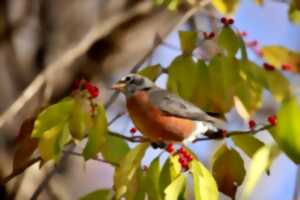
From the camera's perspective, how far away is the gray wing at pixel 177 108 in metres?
0.99

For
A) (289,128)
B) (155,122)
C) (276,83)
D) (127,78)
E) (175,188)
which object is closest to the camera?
(289,128)

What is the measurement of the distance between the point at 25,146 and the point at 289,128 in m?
0.45

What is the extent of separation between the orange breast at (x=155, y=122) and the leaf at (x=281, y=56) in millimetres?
167

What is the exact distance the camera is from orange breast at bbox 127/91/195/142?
98 cm

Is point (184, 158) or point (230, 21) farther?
point (230, 21)

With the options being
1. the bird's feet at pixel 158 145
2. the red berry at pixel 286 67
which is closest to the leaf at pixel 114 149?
the bird's feet at pixel 158 145

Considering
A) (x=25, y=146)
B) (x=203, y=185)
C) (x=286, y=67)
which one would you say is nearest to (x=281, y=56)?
(x=286, y=67)

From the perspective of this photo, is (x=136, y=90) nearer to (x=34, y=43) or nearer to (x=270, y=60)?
(x=270, y=60)

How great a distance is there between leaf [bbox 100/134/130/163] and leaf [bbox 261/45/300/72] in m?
0.23

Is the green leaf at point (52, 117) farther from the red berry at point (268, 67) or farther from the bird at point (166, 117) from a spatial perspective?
the red berry at point (268, 67)

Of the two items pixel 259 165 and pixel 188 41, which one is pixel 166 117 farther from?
pixel 259 165

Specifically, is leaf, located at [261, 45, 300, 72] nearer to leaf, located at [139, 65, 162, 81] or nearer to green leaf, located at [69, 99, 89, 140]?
leaf, located at [139, 65, 162, 81]

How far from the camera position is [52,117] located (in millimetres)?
833

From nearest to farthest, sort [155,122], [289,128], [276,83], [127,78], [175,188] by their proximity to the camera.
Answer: [289,128], [175,188], [276,83], [155,122], [127,78]
